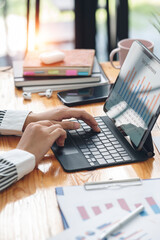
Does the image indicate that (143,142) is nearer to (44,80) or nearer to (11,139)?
(11,139)

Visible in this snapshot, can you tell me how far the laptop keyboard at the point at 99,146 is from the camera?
1097mm

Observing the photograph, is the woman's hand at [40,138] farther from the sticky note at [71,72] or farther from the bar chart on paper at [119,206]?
the sticky note at [71,72]

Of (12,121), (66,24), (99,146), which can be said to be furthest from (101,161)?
(66,24)

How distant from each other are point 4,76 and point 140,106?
796 mm

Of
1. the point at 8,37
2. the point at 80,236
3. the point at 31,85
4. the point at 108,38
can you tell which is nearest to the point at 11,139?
the point at 31,85

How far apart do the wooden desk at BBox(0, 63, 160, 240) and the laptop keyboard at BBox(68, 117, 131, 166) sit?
0.03m

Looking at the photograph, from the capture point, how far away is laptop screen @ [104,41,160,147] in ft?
3.58

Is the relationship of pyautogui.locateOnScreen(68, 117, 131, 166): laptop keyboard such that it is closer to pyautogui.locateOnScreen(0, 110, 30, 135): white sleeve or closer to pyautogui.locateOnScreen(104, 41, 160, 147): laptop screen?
pyautogui.locateOnScreen(104, 41, 160, 147): laptop screen

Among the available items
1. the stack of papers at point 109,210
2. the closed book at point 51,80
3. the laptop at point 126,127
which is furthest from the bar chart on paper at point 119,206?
the closed book at point 51,80

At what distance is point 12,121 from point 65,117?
0.56 feet

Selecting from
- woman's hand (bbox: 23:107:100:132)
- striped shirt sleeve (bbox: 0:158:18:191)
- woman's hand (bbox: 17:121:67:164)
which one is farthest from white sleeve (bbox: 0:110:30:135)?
striped shirt sleeve (bbox: 0:158:18:191)

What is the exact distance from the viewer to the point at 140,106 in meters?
1.13

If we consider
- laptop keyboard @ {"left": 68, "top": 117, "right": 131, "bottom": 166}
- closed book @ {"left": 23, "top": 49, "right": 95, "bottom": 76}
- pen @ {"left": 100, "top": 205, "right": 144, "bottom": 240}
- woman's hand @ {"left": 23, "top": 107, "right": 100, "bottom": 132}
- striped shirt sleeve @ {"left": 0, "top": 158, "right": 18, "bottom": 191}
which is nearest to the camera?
pen @ {"left": 100, "top": 205, "right": 144, "bottom": 240}

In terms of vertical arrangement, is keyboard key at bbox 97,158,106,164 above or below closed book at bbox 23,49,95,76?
below
